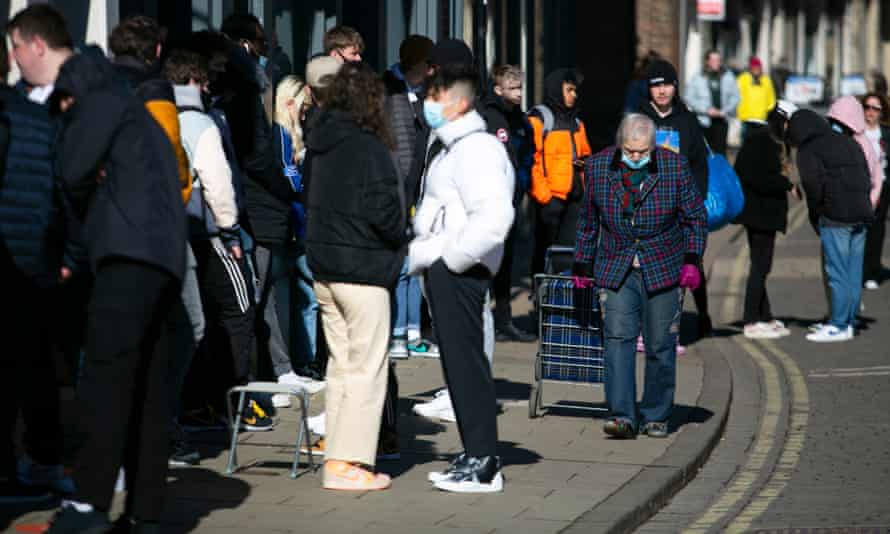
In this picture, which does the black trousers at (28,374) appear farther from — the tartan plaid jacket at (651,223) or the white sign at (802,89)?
the white sign at (802,89)

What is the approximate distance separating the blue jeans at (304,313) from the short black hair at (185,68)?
2.61 metres

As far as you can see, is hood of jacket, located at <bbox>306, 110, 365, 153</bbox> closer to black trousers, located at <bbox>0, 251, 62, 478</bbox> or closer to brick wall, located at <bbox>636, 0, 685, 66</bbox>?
black trousers, located at <bbox>0, 251, 62, 478</bbox>

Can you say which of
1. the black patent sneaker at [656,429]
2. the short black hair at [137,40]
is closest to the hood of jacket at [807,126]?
the black patent sneaker at [656,429]

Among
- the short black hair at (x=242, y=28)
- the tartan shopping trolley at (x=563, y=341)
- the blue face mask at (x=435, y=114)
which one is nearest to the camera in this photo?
the blue face mask at (x=435, y=114)

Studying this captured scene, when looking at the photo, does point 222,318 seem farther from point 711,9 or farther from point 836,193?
point 711,9

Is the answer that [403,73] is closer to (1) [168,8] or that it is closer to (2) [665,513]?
(1) [168,8]

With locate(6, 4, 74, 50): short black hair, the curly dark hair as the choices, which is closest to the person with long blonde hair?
the curly dark hair

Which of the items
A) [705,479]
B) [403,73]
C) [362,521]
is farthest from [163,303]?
[403,73]

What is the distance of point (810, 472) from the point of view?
9.52 m

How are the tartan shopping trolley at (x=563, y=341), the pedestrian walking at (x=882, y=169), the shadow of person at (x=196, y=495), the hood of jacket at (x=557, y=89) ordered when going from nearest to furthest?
the shadow of person at (x=196, y=495)
the tartan shopping trolley at (x=563, y=341)
the hood of jacket at (x=557, y=89)
the pedestrian walking at (x=882, y=169)

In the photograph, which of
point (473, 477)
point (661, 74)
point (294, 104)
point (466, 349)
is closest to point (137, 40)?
point (466, 349)

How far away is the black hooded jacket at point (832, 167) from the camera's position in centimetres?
1414

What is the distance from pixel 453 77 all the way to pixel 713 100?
21.2 meters

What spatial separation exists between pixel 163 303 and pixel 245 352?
2.69m
